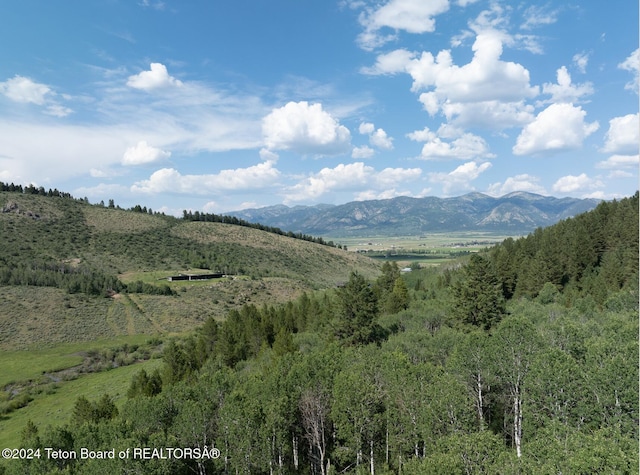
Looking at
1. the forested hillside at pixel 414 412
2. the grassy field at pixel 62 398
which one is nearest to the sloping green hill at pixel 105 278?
the grassy field at pixel 62 398

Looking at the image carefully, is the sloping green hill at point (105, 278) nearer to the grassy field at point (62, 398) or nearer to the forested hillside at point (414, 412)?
the grassy field at point (62, 398)

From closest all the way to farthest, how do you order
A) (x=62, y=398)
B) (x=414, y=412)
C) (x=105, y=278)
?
1. (x=414, y=412)
2. (x=62, y=398)
3. (x=105, y=278)

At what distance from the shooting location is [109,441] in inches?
1037

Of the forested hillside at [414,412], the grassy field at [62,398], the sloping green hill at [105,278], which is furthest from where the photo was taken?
the sloping green hill at [105,278]

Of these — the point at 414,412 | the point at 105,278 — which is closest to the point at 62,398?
the point at 414,412

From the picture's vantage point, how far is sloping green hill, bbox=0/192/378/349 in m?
103

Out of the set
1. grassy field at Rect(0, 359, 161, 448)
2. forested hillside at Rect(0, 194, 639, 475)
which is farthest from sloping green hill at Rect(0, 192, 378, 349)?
forested hillside at Rect(0, 194, 639, 475)

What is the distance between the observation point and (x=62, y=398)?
66.4 m

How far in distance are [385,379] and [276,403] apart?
10428mm

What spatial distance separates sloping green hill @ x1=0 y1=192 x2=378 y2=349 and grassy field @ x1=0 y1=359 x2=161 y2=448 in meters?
26.2

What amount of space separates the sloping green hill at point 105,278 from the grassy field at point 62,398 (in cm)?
2618

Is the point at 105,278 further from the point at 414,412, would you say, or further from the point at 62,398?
the point at 414,412

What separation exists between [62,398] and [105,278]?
7425cm

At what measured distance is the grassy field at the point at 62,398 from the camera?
5556 cm
